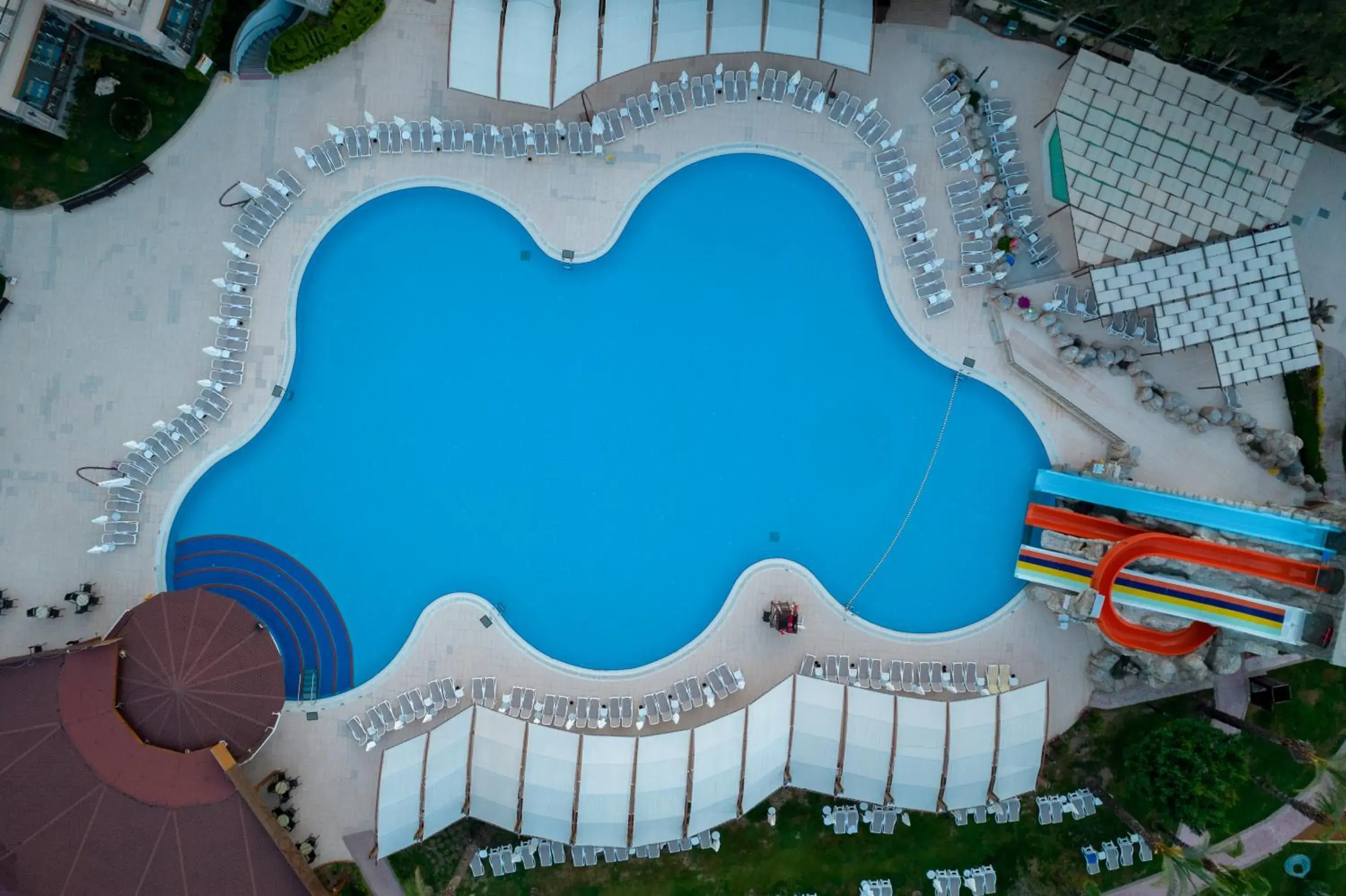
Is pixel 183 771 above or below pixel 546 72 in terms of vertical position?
below

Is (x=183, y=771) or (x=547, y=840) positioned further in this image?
(x=547, y=840)

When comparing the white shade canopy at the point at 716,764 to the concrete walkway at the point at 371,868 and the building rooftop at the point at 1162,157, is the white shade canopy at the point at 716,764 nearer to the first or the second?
the concrete walkway at the point at 371,868

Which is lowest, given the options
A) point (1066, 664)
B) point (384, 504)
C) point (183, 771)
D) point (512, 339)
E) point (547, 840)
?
point (547, 840)

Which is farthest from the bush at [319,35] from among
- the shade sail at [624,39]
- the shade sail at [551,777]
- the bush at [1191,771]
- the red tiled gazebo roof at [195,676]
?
the bush at [1191,771]

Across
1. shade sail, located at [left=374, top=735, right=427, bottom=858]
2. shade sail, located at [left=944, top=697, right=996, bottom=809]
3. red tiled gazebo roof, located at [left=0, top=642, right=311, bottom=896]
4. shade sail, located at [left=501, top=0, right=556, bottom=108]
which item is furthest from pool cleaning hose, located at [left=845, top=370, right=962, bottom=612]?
red tiled gazebo roof, located at [left=0, top=642, right=311, bottom=896]

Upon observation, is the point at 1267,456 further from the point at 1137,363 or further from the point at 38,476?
the point at 38,476

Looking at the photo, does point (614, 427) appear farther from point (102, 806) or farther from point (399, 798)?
point (102, 806)

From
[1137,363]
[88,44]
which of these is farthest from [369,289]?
[1137,363]
